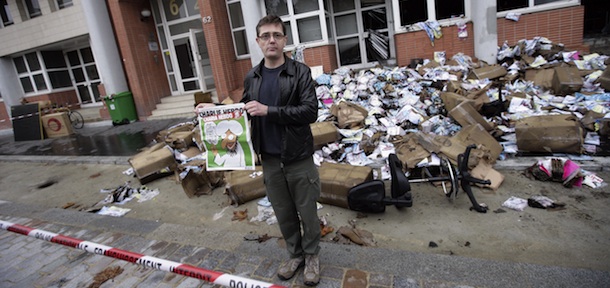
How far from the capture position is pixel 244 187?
13.6 ft

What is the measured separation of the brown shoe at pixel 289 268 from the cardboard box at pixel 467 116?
375cm

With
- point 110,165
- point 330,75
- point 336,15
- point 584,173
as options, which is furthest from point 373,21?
point 110,165

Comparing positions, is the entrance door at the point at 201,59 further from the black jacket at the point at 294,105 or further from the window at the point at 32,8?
the black jacket at the point at 294,105

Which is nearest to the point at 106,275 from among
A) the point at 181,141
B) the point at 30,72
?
the point at 181,141

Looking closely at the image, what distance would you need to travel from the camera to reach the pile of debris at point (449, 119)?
4.25 metres

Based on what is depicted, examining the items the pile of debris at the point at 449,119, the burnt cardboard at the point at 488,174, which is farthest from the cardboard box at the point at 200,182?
the burnt cardboard at the point at 488,174

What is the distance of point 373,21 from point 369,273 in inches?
382

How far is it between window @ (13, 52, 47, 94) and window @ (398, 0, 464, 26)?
16.0 meters

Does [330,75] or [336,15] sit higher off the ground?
[336,15]

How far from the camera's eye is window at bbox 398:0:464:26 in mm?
8789

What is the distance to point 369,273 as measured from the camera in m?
2.48

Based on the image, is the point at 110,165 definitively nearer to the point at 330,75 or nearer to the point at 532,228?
the point at 330,75

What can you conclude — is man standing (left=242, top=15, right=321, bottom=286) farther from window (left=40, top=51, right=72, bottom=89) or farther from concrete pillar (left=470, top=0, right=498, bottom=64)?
window (left=40, top=51, right=72, bottom=89)

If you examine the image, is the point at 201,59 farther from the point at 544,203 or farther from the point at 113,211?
the point at 544,203
